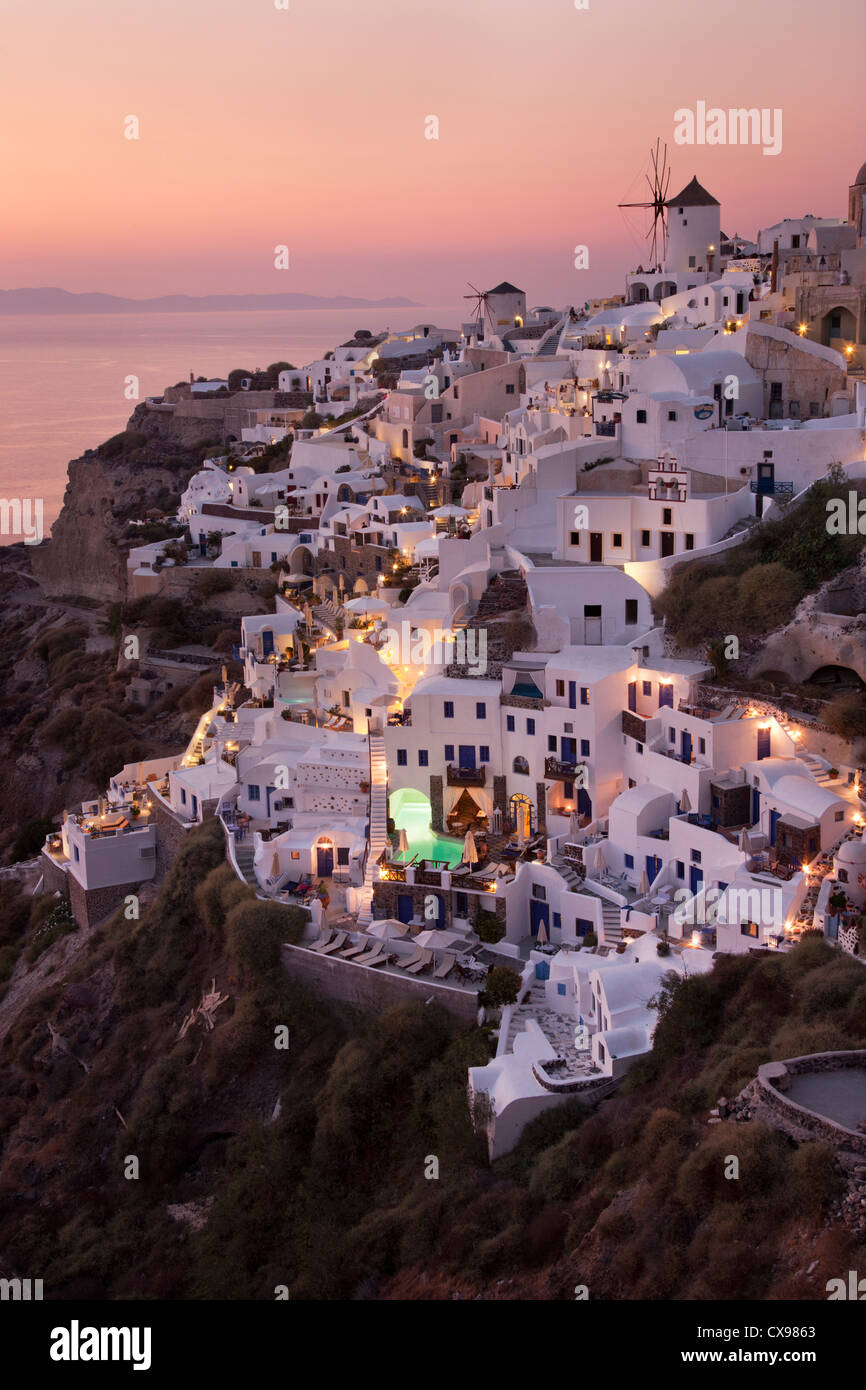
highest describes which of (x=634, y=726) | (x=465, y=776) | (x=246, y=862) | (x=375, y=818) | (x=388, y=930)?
(x=634, y=726)

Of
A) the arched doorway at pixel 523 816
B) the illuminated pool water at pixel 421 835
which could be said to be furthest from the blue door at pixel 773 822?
the illuminated pool water at pixel 421 835

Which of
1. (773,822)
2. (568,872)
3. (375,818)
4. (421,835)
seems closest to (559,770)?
(568,872)

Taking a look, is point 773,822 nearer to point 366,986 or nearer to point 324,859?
point 366,986

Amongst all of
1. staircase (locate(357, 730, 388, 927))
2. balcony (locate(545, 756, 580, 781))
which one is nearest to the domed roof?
balcony (locate(545, 756, 580, 781))

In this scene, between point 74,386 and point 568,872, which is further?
point 74,386

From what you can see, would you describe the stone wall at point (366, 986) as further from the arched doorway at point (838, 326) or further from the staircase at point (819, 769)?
the arched doorway at point (838, 326)

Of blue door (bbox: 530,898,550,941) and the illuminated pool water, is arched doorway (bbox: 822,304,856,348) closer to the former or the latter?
the illuminated pool water
